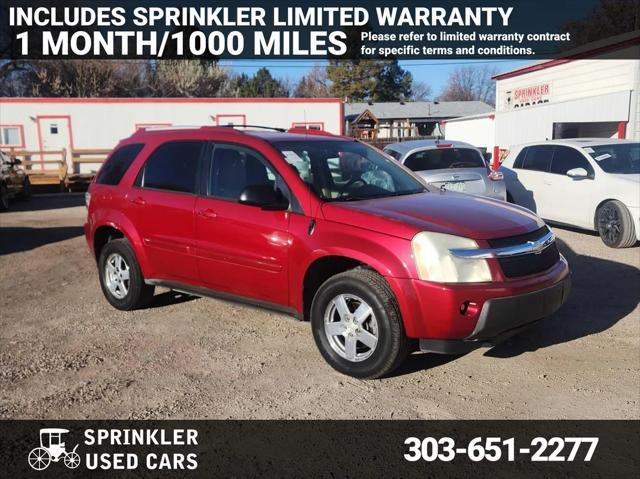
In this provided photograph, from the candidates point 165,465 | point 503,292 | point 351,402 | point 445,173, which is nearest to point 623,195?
point 445,173

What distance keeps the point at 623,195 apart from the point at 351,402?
6.25m

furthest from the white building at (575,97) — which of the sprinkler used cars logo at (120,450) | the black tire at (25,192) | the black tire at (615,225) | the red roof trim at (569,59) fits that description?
the sprinkler used cars logo at (120,450)

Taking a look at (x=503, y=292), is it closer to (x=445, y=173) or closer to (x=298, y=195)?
(x=298, y=195)

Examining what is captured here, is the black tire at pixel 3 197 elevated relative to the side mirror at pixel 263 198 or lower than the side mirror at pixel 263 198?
lower

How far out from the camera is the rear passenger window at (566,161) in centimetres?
897

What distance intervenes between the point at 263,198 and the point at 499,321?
6.08 ft

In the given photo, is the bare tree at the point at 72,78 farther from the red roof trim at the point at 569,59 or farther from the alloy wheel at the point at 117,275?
the alloy wheel at the point at 117,275

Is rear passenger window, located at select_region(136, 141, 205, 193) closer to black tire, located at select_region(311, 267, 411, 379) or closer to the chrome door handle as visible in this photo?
the chrome door handle

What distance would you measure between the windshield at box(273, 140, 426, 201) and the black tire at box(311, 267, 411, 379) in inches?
28.0

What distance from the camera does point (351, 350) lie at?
3.98 metres

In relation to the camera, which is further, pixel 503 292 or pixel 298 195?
pixel 298 195

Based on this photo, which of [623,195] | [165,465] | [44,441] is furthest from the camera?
[623,195]

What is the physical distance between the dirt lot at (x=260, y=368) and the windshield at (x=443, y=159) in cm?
310

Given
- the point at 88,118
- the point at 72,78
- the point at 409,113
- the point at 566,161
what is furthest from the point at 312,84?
the point at 566,161
